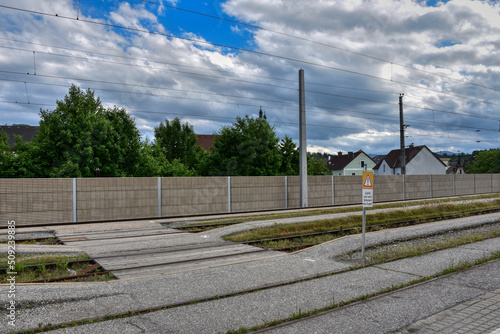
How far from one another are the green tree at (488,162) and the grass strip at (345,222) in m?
72.6

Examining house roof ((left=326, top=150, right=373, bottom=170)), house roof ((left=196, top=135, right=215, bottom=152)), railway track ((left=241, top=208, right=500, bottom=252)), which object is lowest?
railway track ((left=241, top=208, right=500, bottom=252))

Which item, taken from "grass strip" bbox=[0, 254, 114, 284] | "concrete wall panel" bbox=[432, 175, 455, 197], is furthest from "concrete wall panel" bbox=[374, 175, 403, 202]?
"grass strip" bbox=[0, 254, 114, 284]

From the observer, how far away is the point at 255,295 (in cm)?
684

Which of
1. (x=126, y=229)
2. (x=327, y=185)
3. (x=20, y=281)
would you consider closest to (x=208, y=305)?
(x=20, y=281)

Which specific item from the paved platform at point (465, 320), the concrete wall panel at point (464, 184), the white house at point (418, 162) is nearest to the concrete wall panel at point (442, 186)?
the concrete wall panel at point (464, 184)

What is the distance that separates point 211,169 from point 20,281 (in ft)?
98.0

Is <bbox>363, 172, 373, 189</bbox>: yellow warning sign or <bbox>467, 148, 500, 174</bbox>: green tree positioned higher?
<bbox>467, 148, 500, 174</bbox>: green tree

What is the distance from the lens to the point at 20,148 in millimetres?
31141

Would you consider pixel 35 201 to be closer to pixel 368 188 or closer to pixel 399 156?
pixel 368 188

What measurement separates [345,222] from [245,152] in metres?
19.6

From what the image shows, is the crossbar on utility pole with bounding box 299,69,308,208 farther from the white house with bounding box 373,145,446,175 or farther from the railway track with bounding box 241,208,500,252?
the white house with bounding box 373,145,446,175

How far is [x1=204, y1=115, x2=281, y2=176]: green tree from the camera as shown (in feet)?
119

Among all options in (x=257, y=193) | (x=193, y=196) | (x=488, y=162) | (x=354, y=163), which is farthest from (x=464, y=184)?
(x=488, y=162)

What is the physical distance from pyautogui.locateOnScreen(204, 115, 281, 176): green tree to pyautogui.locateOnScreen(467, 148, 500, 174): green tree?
236 ft
